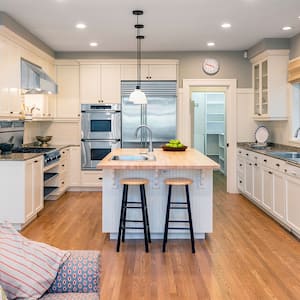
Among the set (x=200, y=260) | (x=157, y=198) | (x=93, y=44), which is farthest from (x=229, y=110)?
(x=200, y=260)

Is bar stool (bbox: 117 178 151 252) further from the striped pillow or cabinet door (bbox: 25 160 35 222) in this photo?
the striped pillow

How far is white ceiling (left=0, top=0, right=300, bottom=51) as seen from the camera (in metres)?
4.35

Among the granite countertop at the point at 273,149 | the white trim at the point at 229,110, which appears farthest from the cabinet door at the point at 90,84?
the granite countertop at the point at 273,149

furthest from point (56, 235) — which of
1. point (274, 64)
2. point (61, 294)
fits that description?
point (274, 64)

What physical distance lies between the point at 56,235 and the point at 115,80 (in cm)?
361

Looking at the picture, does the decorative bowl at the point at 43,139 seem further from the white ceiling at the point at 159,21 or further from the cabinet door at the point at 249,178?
the cabinet door at the point at 249,178

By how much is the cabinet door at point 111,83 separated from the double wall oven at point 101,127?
0.53 feet

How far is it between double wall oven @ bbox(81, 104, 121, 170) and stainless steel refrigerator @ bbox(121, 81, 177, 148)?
20cm

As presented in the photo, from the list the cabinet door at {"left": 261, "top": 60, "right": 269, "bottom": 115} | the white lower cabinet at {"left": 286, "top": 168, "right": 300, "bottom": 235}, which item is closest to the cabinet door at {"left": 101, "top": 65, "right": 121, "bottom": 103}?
the cabinet door at {"left": 261, "top": 60, "right": 269, "bottom": 115}

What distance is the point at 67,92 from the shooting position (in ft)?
24.0

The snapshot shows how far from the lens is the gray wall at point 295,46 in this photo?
5.79 m

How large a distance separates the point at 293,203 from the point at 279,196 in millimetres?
462

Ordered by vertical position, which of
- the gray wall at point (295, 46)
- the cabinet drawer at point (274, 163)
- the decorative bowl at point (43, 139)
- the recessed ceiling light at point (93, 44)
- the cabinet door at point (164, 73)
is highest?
the recessed ceiling light at point (93, 44)

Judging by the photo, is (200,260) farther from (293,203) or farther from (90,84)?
(90,84)
